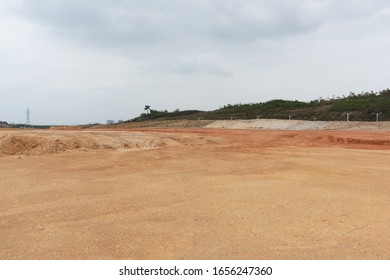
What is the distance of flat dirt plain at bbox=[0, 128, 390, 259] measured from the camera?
12.0 feet

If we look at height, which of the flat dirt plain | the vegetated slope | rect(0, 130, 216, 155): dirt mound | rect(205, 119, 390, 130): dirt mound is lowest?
the flat dirt plain

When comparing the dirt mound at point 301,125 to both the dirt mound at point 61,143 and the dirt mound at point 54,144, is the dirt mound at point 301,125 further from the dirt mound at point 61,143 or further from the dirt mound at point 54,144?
the dirt mound at point 54,144

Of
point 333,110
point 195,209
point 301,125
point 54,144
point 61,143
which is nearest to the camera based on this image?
point 195,209

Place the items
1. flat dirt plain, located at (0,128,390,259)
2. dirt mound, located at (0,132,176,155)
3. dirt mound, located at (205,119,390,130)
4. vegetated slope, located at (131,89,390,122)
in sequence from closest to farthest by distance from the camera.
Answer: flat dirt plain, located at (0,128,390,259)
dirt mound, located at (0,132,176,155)
dirt mound, located at (205,119,390,130)
vegetated slope, located at (131,89,390,122)

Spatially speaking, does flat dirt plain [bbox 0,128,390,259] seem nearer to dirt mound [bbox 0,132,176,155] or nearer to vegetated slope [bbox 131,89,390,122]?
dirt mound [bbox 0,132,176,155]

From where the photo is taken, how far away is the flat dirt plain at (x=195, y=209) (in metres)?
3.66

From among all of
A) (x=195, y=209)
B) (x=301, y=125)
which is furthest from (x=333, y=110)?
(x=195, y=209)

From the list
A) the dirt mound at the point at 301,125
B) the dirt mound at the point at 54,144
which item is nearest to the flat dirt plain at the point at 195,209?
the dirt mound at the point at 54,144

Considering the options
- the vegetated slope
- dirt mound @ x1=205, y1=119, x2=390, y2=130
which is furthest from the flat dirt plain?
the vegetated slope

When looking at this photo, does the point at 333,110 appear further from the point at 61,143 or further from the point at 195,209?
the point at 195,209

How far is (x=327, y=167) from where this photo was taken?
880 centimetres

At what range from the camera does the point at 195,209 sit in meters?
5.09

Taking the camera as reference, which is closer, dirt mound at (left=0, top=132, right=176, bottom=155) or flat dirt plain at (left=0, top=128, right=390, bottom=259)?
flat dirt plain at (left=0, top=128, right=390, bottom=259)
